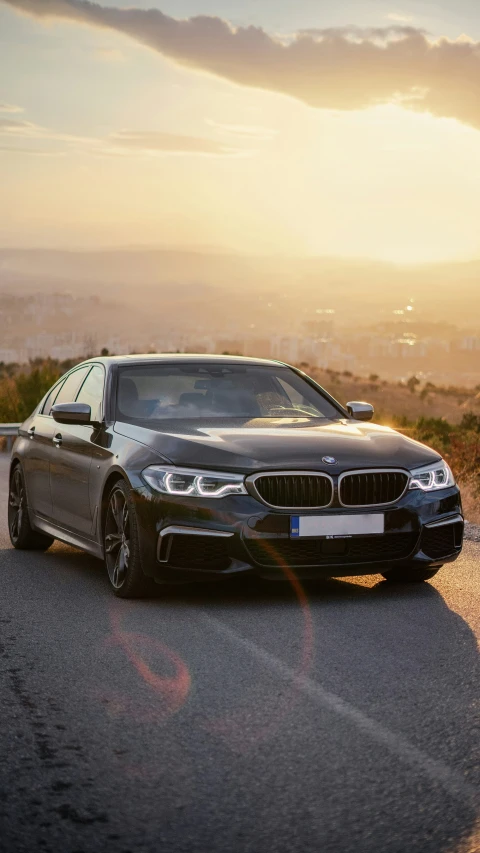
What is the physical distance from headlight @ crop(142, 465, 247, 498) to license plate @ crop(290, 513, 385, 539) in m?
0.37

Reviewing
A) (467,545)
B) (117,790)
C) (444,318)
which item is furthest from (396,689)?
(444,318)

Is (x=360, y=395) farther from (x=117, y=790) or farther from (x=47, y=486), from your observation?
(x=117, y=790)

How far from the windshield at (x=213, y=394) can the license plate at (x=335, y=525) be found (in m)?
1.51

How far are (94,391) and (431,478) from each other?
106 inches

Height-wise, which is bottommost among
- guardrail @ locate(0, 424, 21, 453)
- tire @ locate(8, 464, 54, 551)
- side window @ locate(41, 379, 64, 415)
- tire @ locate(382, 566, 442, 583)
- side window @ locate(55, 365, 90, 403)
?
guardrail @ locate(0, 424, 21, 453)

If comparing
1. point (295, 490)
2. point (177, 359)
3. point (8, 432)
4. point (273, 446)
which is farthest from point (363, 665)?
point (8, 432)

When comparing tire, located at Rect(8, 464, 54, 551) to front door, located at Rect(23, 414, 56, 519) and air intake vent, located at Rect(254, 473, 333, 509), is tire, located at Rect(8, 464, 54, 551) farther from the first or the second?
air intake vent, located at Rect(254, 473, 333, 509)

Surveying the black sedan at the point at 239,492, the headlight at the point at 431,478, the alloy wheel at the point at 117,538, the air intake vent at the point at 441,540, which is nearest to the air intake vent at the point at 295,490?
the black sedan at the point at 239,492

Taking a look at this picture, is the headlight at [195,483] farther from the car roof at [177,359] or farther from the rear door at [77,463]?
the car roof at [177,359]

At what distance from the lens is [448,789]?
13.2ft

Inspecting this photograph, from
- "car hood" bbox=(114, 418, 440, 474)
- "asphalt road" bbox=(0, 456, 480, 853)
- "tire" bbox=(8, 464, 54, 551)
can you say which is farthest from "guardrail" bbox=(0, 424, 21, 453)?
"asphalt road" bbox=(0, 456, 480, 853)

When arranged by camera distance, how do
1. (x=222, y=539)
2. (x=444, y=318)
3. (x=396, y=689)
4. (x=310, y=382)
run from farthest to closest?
(x=444, y=318) < (x=310, y=382) < (x=222, y=539) < (x=396, y=689)

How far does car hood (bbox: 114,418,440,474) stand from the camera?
728 centimetres

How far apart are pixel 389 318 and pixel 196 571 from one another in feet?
365
